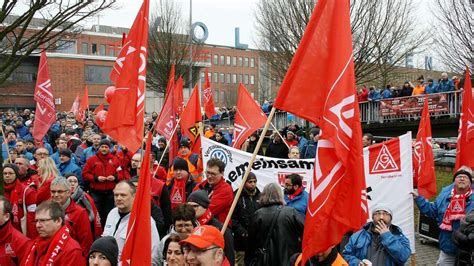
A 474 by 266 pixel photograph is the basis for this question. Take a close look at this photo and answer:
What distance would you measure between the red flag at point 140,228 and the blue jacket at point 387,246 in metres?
2.10

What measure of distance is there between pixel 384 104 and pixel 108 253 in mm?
19281

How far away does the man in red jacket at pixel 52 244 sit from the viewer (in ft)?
14.8

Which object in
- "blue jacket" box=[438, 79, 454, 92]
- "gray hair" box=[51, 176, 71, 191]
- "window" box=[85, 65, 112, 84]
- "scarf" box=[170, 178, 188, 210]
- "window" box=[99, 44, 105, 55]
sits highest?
"window" box=[99, 44, 105, 55]

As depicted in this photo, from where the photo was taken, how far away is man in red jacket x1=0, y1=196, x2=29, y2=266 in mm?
5039

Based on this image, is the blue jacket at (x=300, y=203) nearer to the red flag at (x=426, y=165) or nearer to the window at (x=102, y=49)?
the red flag at (x=426, y=165)

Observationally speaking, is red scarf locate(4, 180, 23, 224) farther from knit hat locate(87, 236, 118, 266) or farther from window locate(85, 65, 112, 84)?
window locate(85, 65, 112, 84)

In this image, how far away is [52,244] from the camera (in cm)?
454

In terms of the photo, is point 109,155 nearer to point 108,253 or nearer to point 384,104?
point 108,253

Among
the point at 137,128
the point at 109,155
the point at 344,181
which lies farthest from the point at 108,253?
the point at 109,155

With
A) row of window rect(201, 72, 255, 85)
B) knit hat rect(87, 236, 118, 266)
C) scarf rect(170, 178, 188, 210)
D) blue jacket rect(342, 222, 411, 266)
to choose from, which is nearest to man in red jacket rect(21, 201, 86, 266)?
knit hat rect(87, 236, 118, 266)

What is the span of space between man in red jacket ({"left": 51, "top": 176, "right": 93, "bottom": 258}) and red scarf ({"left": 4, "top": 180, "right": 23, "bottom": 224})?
1.46 meters

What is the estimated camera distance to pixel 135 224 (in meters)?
4.20

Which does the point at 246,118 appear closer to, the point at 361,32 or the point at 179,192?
the point at 179,192

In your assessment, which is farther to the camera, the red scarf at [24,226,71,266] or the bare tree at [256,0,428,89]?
the bare tree at [256,0,428,89]
